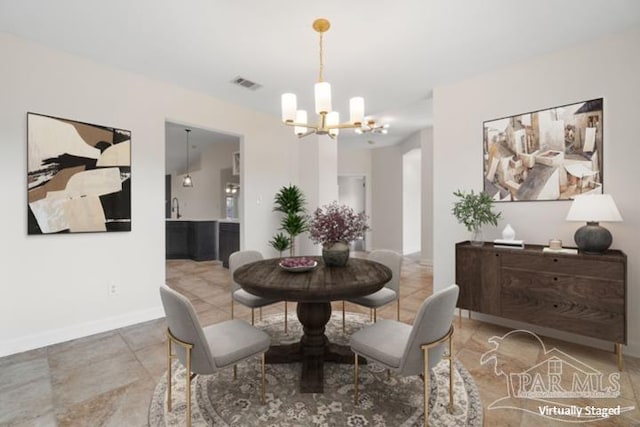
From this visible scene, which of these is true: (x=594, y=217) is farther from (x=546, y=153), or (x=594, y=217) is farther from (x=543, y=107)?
(x=543, y=107)

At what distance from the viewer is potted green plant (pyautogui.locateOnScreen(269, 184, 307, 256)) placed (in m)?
4.75

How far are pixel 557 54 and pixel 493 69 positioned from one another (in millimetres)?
540

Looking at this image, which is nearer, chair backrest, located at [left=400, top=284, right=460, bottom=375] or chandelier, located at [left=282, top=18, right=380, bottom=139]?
chair backrest, located at [left=400, top=284, right=460, bottom=375]

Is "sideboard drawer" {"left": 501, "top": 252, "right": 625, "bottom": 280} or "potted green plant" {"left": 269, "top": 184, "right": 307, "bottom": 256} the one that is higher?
"potted green plant" {"left": 269, "top": 184, "right": 307, "bottom": 256}

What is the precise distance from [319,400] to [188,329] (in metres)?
0.98

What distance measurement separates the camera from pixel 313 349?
223cm

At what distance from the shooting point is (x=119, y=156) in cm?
317

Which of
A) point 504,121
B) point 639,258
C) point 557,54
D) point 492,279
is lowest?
point 492,279

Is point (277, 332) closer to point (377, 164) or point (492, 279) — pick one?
point (492, 279)

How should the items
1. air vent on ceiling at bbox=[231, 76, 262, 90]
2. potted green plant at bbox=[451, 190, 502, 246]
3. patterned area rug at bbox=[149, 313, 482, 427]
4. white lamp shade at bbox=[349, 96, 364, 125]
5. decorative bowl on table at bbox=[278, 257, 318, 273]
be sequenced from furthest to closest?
air vent on ceiling at bbox=[231, 76, 262, 90] → potted green plant at bbox=[451, 190, 502, 246] → white lamp shade at bbox=[349, 96, 364, 125] → decorative bowl on table at bbox=[278, 257, 318, 273] → patterned area rug at bbox=[149, 313, 482, 427]

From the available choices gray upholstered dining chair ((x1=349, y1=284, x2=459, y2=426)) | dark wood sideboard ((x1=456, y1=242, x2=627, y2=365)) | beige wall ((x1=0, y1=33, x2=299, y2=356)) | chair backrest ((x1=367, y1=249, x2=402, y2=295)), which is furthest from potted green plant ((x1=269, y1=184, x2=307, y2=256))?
gray upholstered dining chair ((x1=349, y1=284, x2=459, y2=426))

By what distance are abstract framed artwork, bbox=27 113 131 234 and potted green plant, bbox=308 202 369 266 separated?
90.1 inches

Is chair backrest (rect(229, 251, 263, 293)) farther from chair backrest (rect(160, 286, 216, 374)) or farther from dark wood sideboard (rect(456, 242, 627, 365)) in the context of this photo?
dark wood sideboard (rect(456, 242, 627, 365))

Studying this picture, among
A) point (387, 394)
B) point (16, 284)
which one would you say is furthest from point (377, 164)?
point (16, 284)
